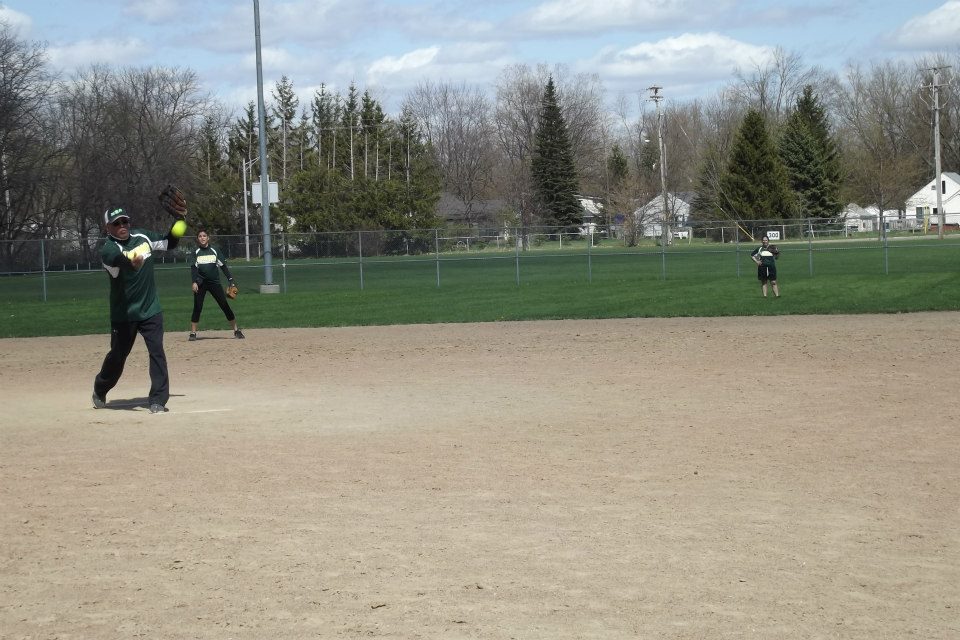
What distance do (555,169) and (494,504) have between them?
89.4 metres

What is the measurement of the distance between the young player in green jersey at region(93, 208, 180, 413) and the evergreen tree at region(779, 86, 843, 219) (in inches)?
3198

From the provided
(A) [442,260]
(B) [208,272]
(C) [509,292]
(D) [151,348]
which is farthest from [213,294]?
(A) [442,260]

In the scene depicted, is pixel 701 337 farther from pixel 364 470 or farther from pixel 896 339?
pixel 364 470

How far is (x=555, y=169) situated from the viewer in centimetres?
9575

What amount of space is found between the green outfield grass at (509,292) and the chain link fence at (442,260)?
125mm

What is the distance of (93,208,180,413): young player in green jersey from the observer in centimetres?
1152

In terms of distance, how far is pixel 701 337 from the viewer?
19.4 m

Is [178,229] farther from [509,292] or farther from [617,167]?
[617,167]

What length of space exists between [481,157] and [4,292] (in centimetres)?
8021

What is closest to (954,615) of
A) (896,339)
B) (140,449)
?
(140,449)

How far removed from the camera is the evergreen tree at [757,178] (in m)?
83.2

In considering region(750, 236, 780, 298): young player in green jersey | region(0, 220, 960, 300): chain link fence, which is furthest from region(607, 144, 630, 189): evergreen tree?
region(750, 236, 780, 298): young player in green jersey

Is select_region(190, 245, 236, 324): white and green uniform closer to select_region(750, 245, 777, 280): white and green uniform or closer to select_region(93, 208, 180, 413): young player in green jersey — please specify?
select_region(93, 208, 180, 413): young player in green jersey

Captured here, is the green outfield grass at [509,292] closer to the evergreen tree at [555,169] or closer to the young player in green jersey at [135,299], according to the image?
the young player in green jersey at [135,299]
